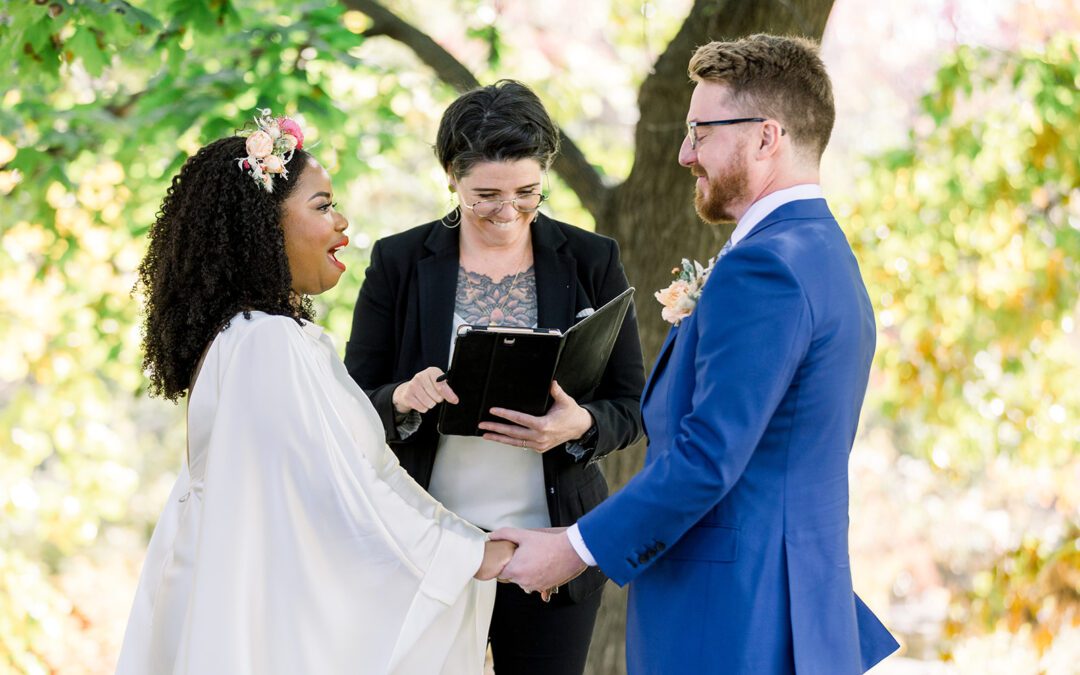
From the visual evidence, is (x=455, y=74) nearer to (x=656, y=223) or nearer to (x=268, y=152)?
(x=656, y=223)

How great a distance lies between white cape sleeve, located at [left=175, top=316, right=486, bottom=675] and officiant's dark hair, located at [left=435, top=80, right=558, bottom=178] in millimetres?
648

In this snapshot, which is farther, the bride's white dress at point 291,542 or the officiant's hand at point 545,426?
the officiant's hand at point 545,426

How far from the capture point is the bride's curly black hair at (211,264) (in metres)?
2.65

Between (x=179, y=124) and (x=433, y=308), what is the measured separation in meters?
2.54

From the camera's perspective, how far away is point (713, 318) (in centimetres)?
232

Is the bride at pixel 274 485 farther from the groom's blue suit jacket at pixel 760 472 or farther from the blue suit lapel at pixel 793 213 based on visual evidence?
the blue suit lapel at pixel 793 213

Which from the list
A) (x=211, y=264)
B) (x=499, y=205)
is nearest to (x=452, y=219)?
(x=499, y=205)

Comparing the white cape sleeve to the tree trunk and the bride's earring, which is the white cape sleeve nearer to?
the bride's earring

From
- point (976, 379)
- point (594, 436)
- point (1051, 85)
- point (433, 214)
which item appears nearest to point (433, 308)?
point (594, 436)

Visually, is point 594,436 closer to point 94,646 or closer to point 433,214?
point 94,646

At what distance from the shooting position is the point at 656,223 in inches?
182

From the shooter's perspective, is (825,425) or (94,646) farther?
(94,646)

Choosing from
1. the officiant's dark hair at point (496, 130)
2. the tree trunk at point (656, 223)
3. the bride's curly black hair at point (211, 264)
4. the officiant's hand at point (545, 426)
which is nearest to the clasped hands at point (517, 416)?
the officiant's hand at point (545, 426)

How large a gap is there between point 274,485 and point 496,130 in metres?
1.05
